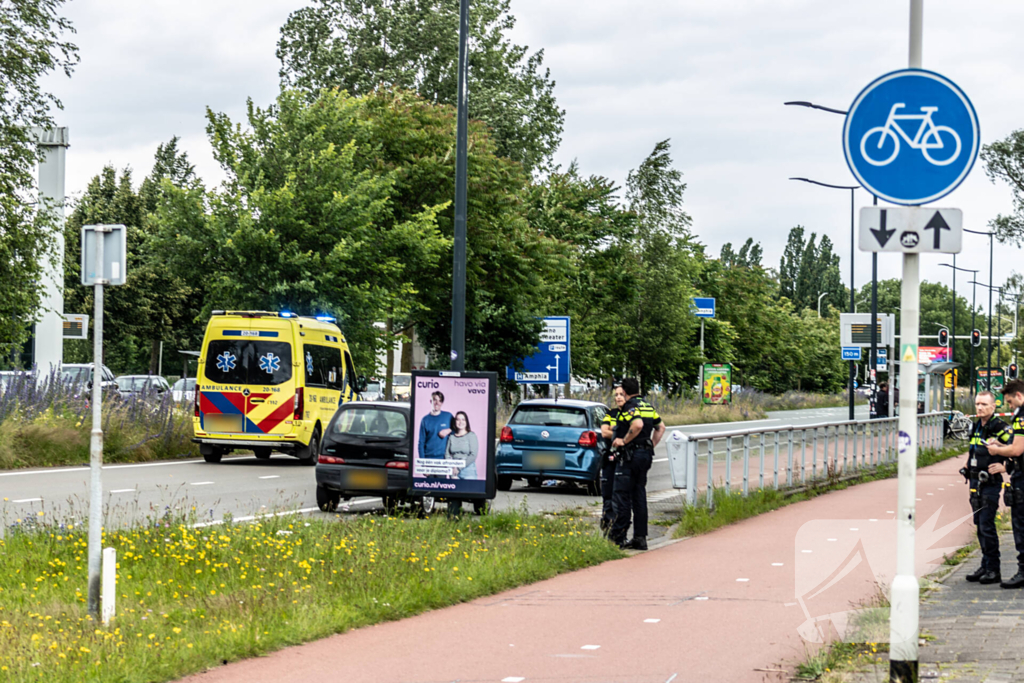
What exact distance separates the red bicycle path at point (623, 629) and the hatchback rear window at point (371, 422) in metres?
4.18

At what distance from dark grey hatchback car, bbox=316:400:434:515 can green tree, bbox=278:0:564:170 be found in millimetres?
31067

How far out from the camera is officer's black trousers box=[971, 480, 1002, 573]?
1000 centimetres

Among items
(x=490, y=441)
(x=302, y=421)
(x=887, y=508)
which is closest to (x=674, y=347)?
(x=302, y=421)

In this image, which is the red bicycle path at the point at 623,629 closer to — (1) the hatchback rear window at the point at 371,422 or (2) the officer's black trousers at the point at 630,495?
(2) the officer's black trousers at the point at 630,495

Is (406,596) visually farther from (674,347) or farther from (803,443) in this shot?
(674,347)

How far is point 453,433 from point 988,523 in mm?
5256

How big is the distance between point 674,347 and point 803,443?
30310 millimetres

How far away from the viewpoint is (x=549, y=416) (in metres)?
18.8

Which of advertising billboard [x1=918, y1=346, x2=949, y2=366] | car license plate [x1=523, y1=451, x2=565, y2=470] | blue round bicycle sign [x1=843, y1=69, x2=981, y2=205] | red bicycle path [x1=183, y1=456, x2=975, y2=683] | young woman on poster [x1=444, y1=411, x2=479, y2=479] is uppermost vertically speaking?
blue round bicycle sign [x1=843, y1=69, x2=981, y2=205]

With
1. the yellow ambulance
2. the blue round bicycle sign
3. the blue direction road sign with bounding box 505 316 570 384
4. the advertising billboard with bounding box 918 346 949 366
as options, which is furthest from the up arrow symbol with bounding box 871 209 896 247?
the advertising billboard with bounding box 918 346 949 366

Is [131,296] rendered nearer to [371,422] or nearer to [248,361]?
[248,361]

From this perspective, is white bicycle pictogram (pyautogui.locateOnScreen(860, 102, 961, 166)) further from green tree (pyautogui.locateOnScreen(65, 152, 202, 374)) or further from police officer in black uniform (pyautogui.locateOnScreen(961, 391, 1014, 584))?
green tree (pyautogui.locateOnScreen(65, 152, 202, 374))

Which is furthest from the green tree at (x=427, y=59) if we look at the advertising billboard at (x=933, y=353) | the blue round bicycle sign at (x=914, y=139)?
the blue round bicycle sign at (x=914, y=139)

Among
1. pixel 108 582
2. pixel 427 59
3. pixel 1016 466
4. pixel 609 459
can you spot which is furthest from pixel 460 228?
pixel 427 59
